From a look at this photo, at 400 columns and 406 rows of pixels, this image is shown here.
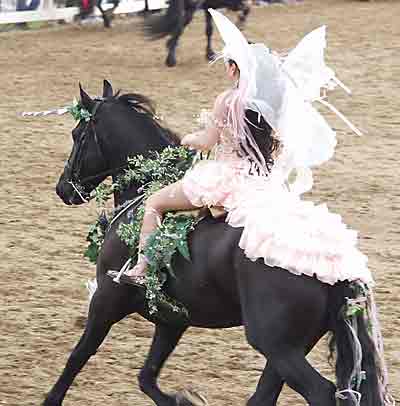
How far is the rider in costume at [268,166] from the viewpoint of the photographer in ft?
13.8

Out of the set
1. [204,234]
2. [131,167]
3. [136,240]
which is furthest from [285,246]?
[131,167]

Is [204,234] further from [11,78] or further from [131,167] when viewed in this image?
[11,78]

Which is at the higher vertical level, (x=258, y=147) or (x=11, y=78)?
(x=258, y=147)

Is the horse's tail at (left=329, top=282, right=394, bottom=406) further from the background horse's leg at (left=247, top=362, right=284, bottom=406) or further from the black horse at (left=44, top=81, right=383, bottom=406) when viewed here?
the background horse's leg at (left=247, top=362, right=284, bottom=406)

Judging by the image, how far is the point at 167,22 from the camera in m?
15.1

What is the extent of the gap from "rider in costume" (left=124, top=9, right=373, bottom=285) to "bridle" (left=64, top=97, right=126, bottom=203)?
0.68 m

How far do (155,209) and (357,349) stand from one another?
112cm

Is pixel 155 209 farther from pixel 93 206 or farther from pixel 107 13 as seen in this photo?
pixel 107 13

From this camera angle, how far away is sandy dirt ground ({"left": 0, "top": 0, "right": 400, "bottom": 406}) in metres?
5.83

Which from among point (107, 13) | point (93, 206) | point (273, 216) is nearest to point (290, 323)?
point (273, 216)

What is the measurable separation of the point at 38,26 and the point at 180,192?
47.2 feet

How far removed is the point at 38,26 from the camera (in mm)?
18484

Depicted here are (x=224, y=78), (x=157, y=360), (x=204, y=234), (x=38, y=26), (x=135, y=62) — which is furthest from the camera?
(x=38, y=26)

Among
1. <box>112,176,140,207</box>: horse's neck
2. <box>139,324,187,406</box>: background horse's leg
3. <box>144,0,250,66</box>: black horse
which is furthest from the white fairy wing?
<box>144,0,250,66</box>: black horse
